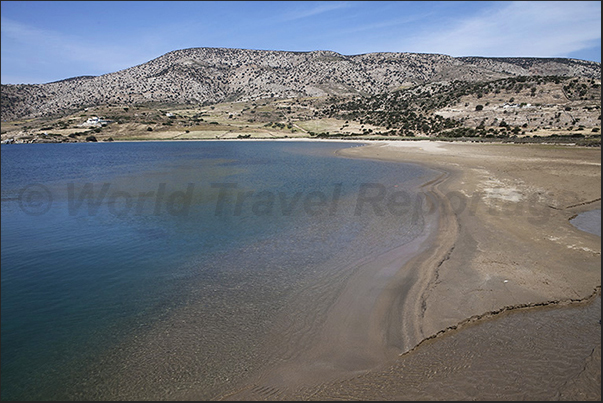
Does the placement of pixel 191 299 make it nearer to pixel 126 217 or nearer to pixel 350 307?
pixel 350 307

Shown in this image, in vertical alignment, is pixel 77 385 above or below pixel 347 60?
below

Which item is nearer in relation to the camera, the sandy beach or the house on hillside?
the sandy beach

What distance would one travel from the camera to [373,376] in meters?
6.15

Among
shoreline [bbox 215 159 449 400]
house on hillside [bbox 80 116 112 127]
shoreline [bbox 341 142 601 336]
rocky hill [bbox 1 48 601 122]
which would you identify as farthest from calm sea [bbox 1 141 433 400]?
rocky hill [bbox 1 48 601 122]

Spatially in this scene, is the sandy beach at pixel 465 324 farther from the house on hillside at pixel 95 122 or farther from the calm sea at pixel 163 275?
the house on hillside at pixel 95 122

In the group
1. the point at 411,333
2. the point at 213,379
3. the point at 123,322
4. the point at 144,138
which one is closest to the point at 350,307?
the point at 411,333

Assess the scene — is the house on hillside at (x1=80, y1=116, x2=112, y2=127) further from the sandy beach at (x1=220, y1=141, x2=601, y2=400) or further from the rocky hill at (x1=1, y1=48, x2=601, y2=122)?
the sandy beach at (x1=220, y1=141, x2=601, y2=400)

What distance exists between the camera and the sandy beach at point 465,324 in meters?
5.90

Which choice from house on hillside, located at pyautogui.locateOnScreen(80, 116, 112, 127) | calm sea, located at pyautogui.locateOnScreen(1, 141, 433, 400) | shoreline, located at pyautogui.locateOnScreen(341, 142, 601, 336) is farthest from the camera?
house on hillside, located at pyautogui.locateOnScreen(80, 116, 112, 127)

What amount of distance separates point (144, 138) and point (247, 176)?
64.5 metres

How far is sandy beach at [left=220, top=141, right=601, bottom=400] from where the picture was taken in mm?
5898
